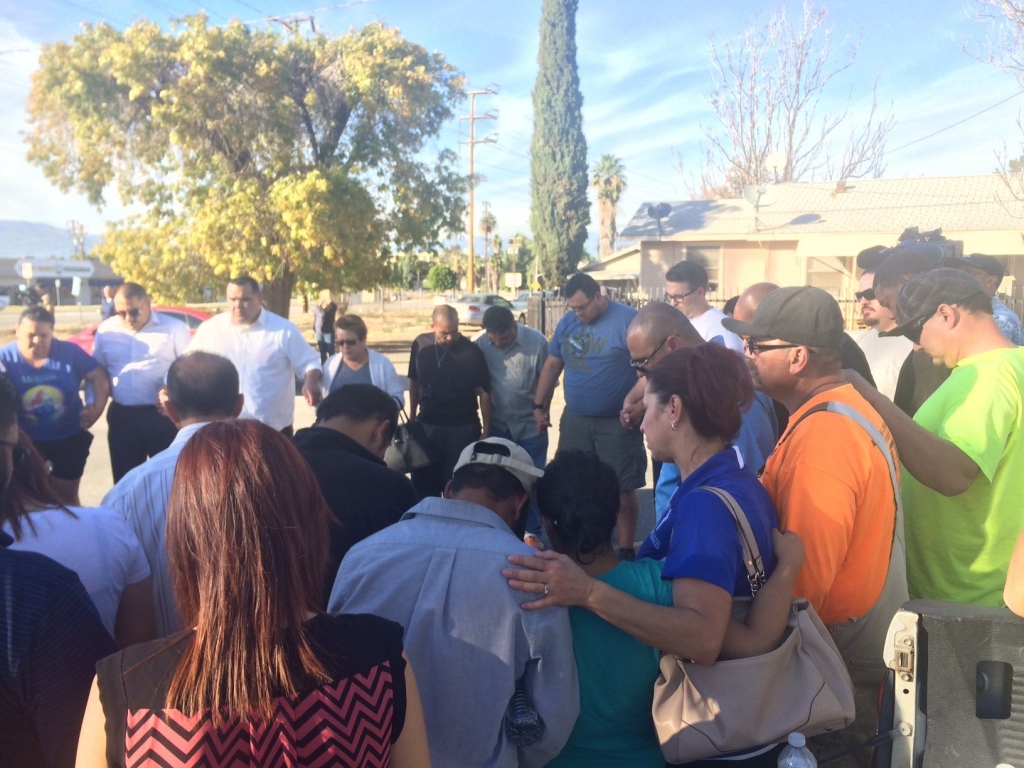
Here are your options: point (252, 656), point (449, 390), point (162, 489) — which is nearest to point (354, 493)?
point (162, 489)

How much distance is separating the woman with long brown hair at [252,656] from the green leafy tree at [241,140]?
16.0 meters

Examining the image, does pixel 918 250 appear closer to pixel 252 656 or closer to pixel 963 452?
pixel 963 452

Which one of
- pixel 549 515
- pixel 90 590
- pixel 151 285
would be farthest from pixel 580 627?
pixel 151 285

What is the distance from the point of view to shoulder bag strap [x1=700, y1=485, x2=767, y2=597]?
1869mm

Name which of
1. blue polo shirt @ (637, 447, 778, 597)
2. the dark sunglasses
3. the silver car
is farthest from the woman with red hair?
the silver car

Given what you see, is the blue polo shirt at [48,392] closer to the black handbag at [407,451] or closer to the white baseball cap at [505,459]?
the black handbag at [407,451]

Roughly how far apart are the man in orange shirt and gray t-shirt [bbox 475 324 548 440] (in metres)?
3.75

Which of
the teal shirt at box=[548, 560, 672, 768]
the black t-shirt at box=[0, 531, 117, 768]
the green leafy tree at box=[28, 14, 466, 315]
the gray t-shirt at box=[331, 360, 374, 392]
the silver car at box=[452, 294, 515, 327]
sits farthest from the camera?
the silver car at box=[452, 294, 515, 327]

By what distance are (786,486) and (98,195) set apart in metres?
19.1

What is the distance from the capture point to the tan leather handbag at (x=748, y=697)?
71.1 inches

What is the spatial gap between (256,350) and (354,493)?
2.97 m

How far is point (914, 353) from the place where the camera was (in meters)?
3.72

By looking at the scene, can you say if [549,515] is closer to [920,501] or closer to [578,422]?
[920,501]

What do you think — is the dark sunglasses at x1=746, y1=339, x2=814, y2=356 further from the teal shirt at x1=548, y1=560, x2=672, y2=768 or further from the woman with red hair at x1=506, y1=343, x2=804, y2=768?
the teal shirt at x1=548, y1=560, x2=672, y2=768
